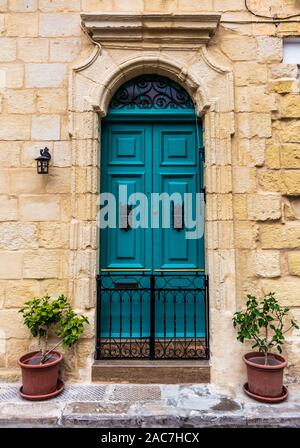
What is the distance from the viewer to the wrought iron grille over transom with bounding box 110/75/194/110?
14.1 ft

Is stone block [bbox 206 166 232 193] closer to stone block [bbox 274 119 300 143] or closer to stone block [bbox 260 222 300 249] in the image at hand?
stone block [bbox 260 222 300 249]

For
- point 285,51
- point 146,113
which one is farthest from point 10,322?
point 285,51

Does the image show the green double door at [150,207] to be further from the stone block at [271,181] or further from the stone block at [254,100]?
the stone block at [271,181]

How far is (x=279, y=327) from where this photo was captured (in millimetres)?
3859

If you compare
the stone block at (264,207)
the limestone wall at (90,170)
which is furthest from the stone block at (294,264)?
the stone block at (264,207)

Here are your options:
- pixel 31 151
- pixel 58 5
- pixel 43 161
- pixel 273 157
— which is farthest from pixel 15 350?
pixel 58 5

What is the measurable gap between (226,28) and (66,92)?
2.06 m

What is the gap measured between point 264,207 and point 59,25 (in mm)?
3233

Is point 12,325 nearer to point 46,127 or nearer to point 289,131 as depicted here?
point 46,127

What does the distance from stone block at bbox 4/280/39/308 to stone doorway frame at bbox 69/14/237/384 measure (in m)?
0.46

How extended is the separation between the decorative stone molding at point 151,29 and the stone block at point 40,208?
76.8 inches

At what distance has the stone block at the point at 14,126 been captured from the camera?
13.3 ft

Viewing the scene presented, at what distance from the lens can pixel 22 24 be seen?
414 centimetres
